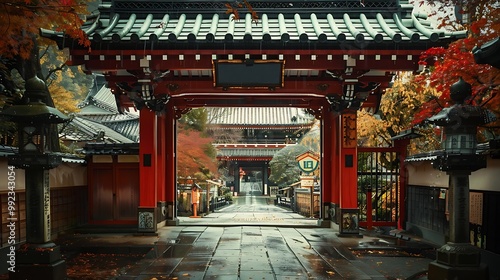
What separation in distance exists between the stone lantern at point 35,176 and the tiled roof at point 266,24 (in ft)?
11.9

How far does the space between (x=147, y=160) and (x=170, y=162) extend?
97.2 inches

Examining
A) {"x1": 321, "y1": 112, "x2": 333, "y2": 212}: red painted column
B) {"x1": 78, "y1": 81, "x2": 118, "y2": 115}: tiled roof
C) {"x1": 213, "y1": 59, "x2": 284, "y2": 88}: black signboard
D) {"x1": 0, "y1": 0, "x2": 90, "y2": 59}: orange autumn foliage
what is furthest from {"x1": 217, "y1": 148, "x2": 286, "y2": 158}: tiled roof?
{"x1": 0, "y1": 0, "x2": 90, "y2": 59}: orange autumn foliage

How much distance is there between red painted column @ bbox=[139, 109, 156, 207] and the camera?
1245 centimetres

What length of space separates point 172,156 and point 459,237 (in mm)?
10004

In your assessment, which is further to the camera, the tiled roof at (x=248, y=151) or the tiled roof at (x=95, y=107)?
the tiled roof at (x=248, y=151)

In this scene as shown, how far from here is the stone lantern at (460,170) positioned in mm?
7137

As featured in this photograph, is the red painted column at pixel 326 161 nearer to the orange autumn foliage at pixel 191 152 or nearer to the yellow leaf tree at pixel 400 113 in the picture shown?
the yellow leaf tree at pixel 400 113

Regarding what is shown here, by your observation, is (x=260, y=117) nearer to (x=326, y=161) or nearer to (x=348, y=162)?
(x=326, y=161)

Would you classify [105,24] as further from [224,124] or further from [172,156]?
[224,124]

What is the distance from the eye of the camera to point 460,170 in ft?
24.0

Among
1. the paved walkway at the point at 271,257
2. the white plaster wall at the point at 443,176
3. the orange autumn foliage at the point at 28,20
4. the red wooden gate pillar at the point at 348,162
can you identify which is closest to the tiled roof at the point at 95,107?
the paved walkway at the point at 271,257

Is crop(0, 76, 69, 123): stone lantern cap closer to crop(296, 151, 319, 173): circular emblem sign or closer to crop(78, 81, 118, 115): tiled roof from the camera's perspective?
crop(296, 151, 319, 173): circular emblem sign

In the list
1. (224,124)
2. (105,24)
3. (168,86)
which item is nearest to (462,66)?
(168,86)

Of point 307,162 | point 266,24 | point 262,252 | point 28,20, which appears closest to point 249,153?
point 307,162
